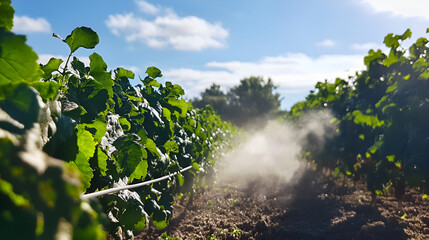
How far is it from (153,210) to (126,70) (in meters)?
1.40

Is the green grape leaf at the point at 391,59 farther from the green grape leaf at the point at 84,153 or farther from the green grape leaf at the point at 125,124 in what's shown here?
the green grape leaf at the point at 84,153

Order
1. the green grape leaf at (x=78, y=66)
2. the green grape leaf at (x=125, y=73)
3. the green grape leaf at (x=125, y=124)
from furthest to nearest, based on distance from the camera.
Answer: the green grape leaf at (x=125, y=73) → the green grape leaf at (x=125, y=124) → the green grape leaf at (x=78, y=66)

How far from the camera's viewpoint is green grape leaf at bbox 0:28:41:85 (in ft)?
2.90

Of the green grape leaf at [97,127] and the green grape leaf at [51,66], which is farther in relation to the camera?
the green grape leaf at [97,127]

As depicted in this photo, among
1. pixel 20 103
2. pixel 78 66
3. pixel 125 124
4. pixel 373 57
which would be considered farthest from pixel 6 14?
pixel 373 57

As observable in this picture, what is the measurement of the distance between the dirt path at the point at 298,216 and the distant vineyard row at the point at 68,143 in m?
1.21

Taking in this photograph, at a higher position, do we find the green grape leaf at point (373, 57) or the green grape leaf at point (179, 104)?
the green grape leaf at point (373, 57)

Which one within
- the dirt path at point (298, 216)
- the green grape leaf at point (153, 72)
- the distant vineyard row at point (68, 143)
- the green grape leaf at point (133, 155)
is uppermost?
the green grape leaf at point (153, 72)

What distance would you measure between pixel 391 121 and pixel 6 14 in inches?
202

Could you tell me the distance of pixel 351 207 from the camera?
630cm

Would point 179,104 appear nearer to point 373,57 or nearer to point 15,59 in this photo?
point 15,59

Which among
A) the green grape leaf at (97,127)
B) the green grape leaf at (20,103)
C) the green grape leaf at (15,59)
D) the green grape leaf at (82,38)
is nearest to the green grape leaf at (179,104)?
the green grape leaf at (97,127)

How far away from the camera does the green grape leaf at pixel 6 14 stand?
43.7 inches

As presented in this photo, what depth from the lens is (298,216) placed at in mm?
6000
